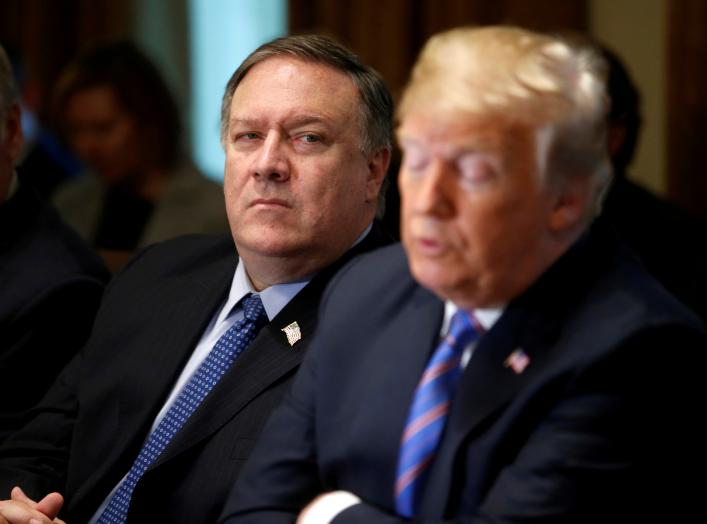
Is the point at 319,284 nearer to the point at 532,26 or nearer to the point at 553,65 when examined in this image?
the point at 553,65

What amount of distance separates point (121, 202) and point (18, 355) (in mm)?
2159

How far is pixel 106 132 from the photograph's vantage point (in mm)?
4582

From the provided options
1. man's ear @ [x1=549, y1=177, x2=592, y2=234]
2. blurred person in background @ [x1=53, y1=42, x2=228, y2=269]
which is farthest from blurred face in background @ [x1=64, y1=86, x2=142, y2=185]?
man's ear @ [x1=549, y1=177, x2=592, y2=234]

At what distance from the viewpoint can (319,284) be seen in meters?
2.20

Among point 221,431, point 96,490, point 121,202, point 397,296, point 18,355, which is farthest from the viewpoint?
point 121,202

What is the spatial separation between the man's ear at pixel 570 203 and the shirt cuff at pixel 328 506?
17.6 inches

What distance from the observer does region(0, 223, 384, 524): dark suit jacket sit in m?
2.05

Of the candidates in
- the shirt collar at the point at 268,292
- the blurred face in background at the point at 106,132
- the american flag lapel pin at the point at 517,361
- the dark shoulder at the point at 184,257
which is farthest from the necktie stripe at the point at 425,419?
the blurred face in background at the point at 106,132

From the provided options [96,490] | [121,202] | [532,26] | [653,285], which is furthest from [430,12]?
[653,285]

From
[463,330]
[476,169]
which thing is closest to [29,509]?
[463,330]

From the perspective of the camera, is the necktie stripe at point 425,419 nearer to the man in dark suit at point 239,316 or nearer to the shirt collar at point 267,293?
the man in dark suit at point 239,316

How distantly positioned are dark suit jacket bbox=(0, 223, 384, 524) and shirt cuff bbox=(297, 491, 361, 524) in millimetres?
415

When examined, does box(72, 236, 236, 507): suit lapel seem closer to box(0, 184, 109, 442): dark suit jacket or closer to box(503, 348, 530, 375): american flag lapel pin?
box(0, 184, 109, 442): dark suit jacket

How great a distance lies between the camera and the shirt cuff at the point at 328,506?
158 cm
